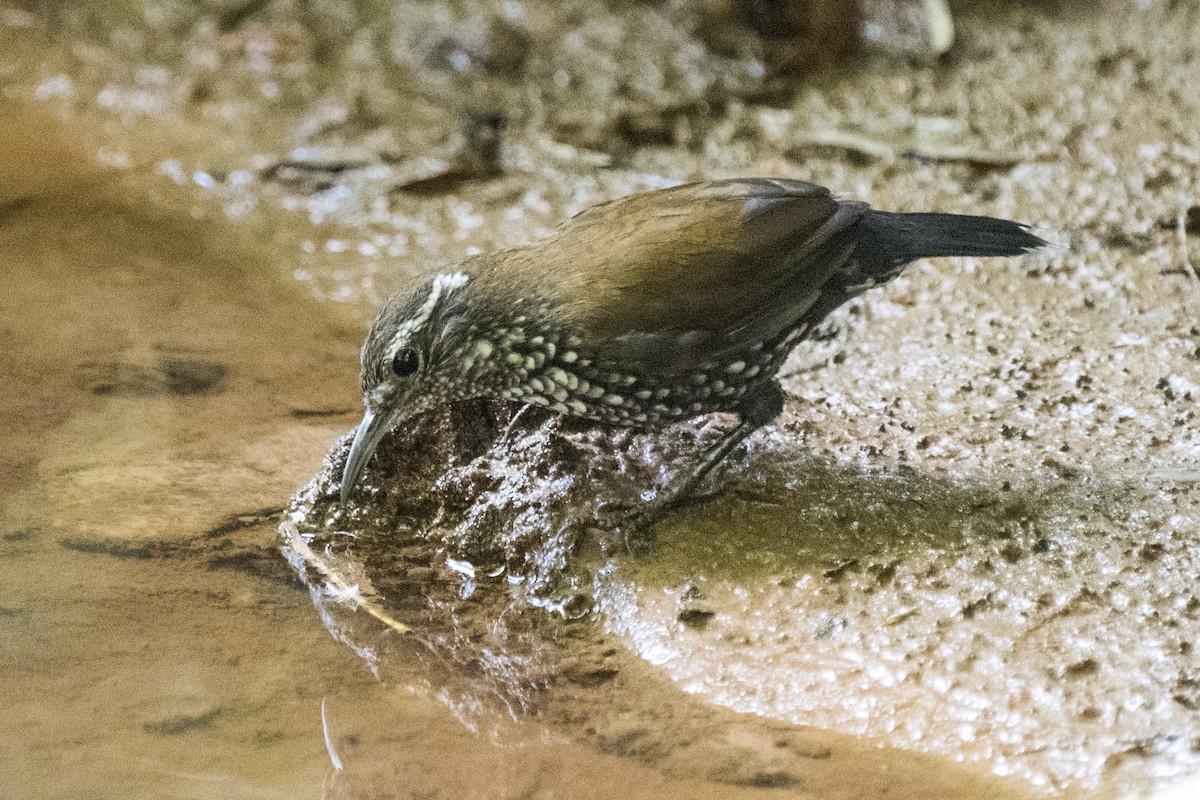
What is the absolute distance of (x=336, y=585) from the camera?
321cm

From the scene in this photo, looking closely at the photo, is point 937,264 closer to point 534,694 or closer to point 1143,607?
point 1143,607

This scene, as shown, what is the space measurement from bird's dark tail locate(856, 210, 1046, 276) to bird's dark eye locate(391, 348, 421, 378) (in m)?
1.46

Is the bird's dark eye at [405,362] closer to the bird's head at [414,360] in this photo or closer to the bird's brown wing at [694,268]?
the bird's head at [414,360]

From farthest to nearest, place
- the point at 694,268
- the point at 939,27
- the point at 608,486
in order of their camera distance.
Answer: the point at 939,27 < the point at 608,486 < the point at 694,268

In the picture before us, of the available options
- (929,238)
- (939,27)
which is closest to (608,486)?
(929,238)

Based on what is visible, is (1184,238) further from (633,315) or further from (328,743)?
(328,743)

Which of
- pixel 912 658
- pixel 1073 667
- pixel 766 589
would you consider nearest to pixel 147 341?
pixel 766 589

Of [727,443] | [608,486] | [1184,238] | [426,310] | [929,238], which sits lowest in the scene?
[608,486]

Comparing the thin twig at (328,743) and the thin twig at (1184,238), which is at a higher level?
the thin twig at (1184,238)

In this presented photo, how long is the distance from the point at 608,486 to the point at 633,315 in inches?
23.2

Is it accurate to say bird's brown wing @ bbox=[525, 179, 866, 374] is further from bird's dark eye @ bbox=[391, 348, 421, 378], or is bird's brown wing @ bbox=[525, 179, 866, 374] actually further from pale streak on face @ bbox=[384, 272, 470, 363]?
bird's dark eye @ bbox=[391, 348, 421, 378]

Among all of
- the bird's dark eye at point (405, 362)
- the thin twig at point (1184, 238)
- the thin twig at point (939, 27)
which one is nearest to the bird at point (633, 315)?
the bird's dark eye at point (405, 362)

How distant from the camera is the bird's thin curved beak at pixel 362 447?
131 inches

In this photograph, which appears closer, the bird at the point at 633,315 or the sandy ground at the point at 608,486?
the sandy ground at the point at 608,486
